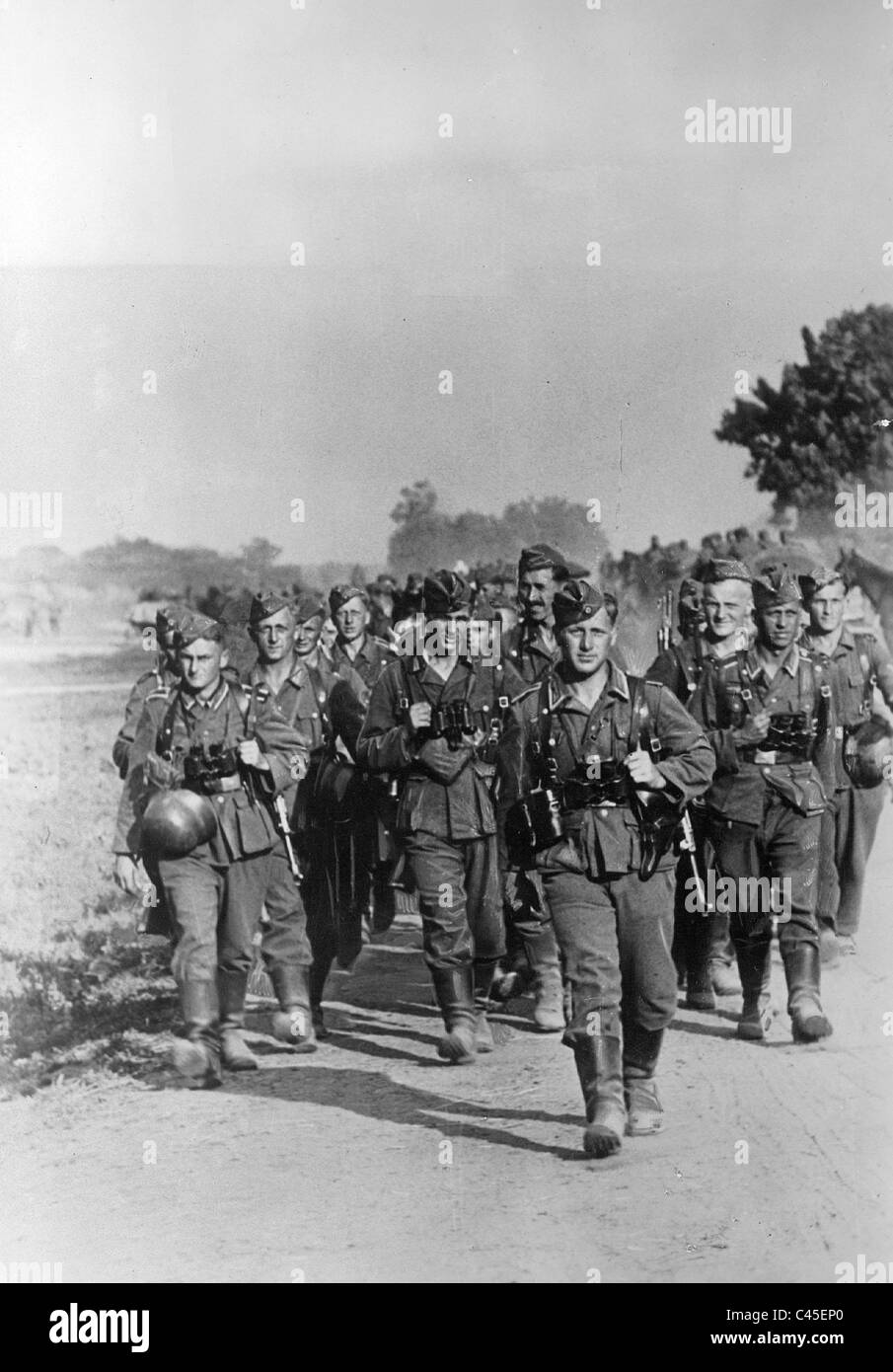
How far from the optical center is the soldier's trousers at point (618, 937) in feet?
21.4

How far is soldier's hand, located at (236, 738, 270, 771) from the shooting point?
7.43m

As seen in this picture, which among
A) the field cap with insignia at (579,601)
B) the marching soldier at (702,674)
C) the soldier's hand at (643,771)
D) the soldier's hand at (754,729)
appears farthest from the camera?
the marching soldier at (702,674)

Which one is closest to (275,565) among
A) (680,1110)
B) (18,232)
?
(18,232)

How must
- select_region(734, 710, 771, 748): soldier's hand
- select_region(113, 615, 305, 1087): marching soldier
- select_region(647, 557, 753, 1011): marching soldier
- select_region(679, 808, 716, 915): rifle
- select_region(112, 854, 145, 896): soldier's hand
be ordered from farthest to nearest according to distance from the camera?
1. select_region(647, 557, 753, 1011): marching soldier
2. select_region(734, 710, 771, 748): soldier's hand
3. select_region(112, 854, 145, 896): soldier's hand
4. select_region(113, 615, 305, 1087): marching soldier
5. select_region(679, 808, 716, 915): rifle

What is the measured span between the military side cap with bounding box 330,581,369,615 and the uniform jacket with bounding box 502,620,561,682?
2.32ft

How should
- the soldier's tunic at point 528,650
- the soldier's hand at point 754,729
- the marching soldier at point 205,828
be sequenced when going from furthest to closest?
the soldier's tunic at point 528,650 < the soldier's hand at point 754,729 < the marching soldier at point 205,828

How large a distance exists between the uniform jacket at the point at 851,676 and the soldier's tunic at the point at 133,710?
289 centimetres

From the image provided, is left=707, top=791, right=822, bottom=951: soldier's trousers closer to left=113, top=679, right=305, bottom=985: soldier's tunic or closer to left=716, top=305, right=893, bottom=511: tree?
left=716, top=305, right=893, bottom=511: tree

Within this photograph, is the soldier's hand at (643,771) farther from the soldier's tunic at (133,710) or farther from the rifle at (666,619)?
the soldier's tunic at (133,710)

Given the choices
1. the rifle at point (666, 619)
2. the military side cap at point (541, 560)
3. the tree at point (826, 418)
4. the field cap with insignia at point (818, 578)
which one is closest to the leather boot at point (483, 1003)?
the rifle at point (666, 619)

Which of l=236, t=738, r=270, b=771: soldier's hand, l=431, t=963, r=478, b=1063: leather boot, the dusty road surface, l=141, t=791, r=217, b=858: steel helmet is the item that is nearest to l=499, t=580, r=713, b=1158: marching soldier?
the dusty road surface

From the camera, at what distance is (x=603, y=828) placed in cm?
656

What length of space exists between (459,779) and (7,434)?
252 cm
